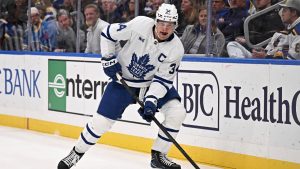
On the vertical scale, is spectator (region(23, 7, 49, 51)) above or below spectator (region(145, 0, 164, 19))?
below

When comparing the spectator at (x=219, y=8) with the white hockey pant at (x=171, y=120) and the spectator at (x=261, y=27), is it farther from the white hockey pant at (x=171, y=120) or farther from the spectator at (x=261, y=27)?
the white hockey pant at (x=171, y=120)

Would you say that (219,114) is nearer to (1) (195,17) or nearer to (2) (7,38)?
(1) (195,17)

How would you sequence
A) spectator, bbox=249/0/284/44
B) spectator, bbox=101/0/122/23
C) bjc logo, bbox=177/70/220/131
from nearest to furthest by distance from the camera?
spectator, bbox=249/0/284/44 < bjc logo, bbox=177/70/220/131 < spectator, bbox=101/0/122/23

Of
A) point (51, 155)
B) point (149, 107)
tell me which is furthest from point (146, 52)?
point (51, 155)

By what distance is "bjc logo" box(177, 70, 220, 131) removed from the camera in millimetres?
4828

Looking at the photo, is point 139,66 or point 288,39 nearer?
point 139,66

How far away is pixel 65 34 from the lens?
6.69 meters

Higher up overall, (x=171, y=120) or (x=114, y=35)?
(x=114, y=35)

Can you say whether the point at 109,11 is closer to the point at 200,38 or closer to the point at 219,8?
the point at 200,38

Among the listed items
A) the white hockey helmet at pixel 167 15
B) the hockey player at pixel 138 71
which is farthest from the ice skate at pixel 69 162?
the white hockey helmet at pixel 167 15

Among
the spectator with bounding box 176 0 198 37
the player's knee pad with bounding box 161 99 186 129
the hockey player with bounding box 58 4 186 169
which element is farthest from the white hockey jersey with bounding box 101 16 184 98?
the spectator with bounding box 176 0 198 37

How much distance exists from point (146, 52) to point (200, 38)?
111cm

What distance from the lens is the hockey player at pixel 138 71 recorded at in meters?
4.18

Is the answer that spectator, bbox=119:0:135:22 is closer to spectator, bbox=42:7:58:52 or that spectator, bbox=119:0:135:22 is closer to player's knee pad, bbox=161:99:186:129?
spectator, bbox=42:7:58:52
